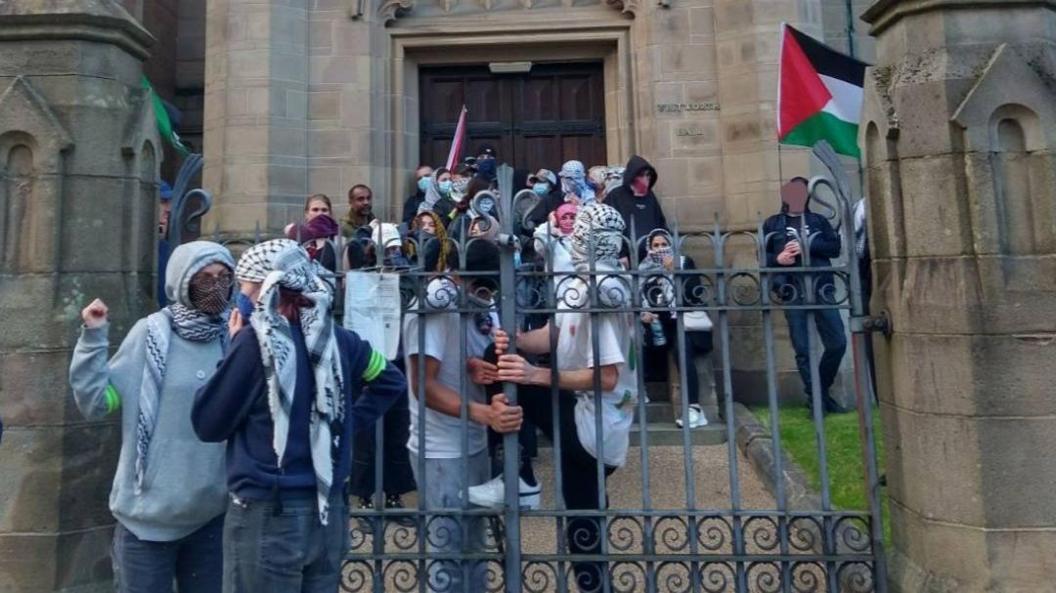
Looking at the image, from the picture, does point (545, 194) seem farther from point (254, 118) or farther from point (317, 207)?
point (254, 118)

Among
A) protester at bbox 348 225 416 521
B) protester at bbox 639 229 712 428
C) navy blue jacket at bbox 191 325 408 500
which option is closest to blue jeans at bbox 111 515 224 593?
navy blue jacket at bbox 191 325 408 500

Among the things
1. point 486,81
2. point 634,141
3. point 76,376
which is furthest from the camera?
point 486,81

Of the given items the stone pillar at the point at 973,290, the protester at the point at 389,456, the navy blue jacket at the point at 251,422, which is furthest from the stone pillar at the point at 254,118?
the stone pillar at the point at 973,290

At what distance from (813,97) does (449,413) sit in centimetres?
366

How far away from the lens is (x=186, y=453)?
3.05 meters

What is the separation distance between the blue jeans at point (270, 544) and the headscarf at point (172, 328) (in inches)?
22.9

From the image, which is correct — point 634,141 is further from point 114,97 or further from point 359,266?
point 114,97

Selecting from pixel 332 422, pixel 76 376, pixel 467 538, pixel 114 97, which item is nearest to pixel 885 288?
pixel 467 538

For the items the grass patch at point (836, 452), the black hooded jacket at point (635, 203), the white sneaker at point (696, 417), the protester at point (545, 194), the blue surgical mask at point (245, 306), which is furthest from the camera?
the protester at point (545, 194)

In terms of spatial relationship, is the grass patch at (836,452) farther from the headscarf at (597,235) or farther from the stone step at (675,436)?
the headscarf at (597,235)

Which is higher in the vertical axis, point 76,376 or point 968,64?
point 968,64

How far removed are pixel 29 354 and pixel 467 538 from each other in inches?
96.0

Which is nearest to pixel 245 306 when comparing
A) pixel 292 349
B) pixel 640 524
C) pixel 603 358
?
pixel 292 349

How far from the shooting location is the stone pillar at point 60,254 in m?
3.94
